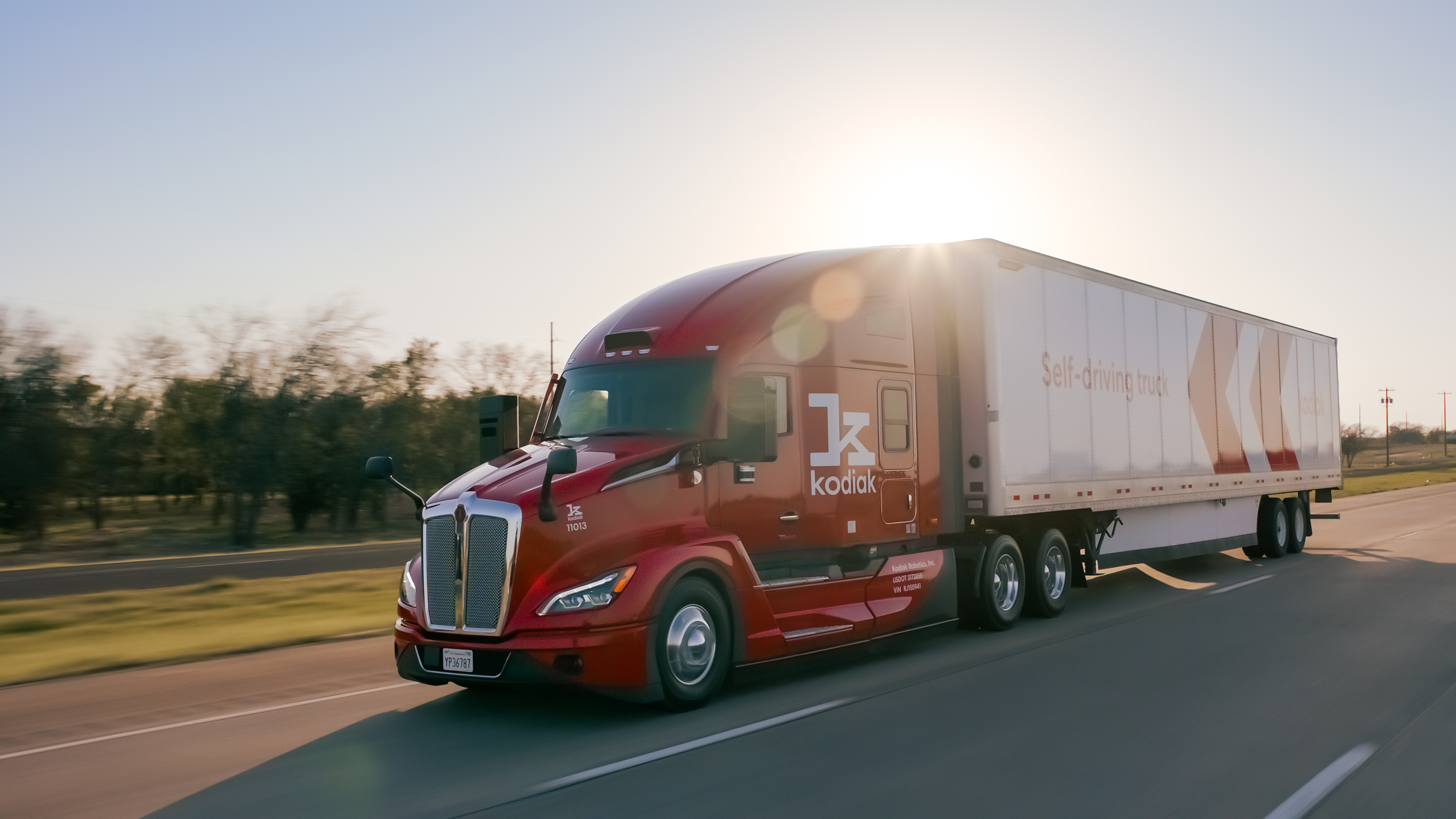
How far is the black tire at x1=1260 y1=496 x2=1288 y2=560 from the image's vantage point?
730 inches

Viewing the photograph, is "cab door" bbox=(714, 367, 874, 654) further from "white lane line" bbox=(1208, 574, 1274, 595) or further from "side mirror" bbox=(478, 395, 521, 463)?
"white lane line" bbox=(1208, 574, 1274, 595)

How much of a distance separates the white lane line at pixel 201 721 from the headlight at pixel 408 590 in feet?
3.43

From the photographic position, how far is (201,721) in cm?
745

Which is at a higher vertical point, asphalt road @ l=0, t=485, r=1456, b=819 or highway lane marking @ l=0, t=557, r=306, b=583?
asphalt road @ l=0, t=485, r=1456, b=819

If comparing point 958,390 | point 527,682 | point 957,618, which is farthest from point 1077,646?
point 527,682

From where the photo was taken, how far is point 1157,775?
221 inches

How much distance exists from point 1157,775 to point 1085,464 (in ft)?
24.2

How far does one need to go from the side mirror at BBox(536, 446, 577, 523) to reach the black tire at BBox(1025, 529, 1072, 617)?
264 inches

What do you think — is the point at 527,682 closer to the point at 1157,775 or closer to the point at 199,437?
the point at 1157,775

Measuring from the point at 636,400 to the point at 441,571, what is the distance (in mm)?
2079

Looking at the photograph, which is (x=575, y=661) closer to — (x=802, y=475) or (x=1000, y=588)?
(x=802, y=475)

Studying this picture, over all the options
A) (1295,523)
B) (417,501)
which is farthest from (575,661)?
(1295,523)

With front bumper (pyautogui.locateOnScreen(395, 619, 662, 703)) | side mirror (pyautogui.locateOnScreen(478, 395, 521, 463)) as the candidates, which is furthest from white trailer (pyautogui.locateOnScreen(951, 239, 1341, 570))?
front bumper (pyautogui.locateOnScreen(395, 619, 662, 703))

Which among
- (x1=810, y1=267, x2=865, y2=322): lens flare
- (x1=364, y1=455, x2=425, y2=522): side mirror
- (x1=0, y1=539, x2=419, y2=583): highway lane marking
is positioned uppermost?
(x1=810, y1=267, x2=865, y2=322): lens flare
